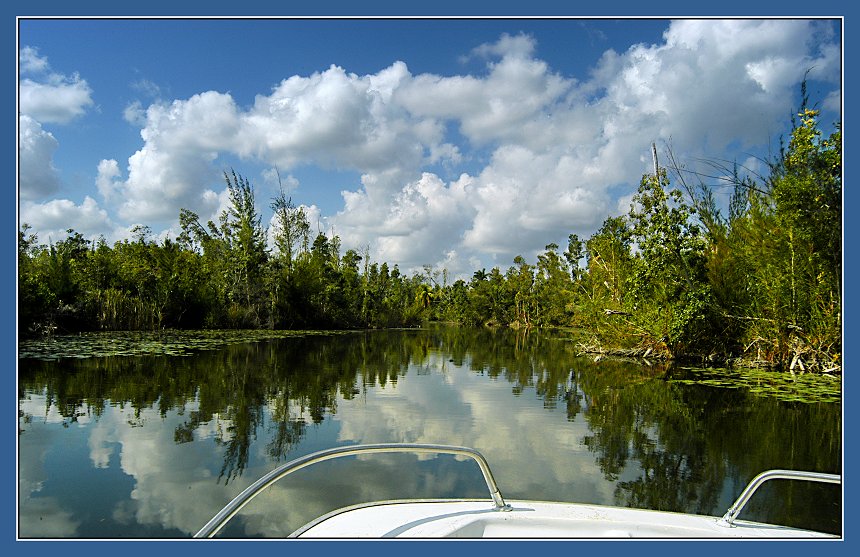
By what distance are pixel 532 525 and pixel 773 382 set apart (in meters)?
9.61

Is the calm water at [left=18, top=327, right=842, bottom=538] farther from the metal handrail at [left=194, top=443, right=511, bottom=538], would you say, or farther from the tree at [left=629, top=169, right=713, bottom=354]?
the tree at [left=629, top=169, right=713, bottom=354]

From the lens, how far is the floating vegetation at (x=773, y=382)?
8820mm

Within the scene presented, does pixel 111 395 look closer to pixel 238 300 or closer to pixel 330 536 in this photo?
pixel 330 536

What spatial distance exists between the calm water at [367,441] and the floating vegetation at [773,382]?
0.36 m

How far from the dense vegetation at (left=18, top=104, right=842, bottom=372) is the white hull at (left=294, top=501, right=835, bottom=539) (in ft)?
8.10

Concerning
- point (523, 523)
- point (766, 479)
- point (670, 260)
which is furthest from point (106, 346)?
point (766, 479)

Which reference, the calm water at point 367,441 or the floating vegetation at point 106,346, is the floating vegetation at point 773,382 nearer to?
the calm water at point 367,441

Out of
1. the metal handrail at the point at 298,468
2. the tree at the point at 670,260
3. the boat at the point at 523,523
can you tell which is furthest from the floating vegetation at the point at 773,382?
the metal handrail at the point at 298,468

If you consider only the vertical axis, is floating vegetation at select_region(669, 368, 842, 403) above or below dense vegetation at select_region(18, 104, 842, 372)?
below

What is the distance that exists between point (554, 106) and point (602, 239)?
49.3 feet

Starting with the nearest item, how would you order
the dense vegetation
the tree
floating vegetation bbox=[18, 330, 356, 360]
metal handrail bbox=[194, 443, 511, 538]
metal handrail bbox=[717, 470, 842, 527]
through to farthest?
1. metal handrail bbox=[194, 443, 511, 538]
2. metal handrail bbox=[717, 470, 842, 527]
3. the dense vegetation
4. the tree
5. floating vegetation bbox=[18, 330, 356, 360]

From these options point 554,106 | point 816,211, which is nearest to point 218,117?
point 554,106

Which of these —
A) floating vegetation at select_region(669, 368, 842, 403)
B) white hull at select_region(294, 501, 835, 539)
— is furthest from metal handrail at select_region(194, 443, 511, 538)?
floating vegetation at select_region(669, 368, 842, 403)

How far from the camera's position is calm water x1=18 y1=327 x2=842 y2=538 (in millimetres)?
4391
